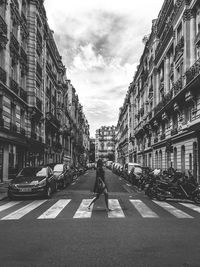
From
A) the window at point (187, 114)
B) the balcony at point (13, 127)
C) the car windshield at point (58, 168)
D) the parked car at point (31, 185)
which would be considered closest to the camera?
the parked car at point (31, 185)

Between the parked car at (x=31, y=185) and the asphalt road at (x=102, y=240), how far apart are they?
401 cm

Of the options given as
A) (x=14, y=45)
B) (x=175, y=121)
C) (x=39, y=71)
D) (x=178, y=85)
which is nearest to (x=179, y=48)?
(x=178, y=85)

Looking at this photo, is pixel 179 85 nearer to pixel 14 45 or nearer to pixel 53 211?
pixel 14 45

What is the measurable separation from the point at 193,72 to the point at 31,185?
1442cm

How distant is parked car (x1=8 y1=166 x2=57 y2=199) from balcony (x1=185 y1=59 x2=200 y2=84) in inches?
489

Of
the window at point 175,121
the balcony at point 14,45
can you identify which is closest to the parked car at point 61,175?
the balcony at point 14,45

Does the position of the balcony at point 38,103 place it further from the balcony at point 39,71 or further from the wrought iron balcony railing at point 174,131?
the wrought iron balcony railing at point 174,131

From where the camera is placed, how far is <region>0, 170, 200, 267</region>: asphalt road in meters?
5.62

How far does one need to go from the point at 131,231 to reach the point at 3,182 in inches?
714

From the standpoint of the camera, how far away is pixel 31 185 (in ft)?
50.7

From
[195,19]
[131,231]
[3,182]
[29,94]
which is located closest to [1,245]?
[131,231]

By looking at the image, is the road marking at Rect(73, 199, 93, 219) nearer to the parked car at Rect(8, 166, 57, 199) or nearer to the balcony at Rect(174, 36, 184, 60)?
the parked car at Rect(8, 166, 57, 199)

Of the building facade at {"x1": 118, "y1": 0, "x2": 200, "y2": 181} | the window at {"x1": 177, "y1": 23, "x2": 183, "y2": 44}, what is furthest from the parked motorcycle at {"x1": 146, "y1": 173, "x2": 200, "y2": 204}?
the window at {"x1": 177, "y1": 23, "x2": 183, "y2": 44}

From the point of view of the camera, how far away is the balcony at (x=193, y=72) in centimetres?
2378
